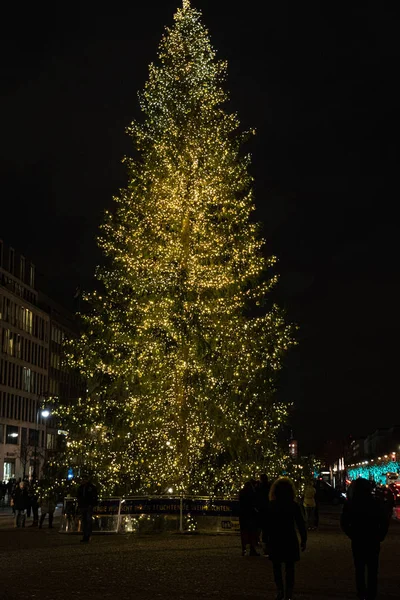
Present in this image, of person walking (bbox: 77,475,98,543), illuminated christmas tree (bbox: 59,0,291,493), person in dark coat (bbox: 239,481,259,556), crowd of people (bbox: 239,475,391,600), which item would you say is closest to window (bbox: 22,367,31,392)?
illuminated christmas tree (bbox: 59,0,291,493)

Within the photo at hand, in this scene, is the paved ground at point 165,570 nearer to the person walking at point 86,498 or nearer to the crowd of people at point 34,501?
the person walking at point 86,498

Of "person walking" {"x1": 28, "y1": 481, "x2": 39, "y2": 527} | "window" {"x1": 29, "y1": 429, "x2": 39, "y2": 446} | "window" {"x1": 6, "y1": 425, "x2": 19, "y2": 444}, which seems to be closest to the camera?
"person walking" {"x1": 28, "y1": 481, "x2": 39, "y2": 527}

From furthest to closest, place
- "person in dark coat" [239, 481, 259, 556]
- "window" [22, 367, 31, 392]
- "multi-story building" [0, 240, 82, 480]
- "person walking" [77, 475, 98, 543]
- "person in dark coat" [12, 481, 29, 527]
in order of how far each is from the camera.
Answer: "window" [22, 367, 31, 392] < "multi-story building" [0, 240, 82, 480] < "person in dark coat" [12, 481, 29, 527] < "person walking" [77, 475, 98, 543] < "person in dark coat" [239, 481, 259, 556]

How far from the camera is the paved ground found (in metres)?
14.9

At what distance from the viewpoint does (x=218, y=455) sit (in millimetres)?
34156

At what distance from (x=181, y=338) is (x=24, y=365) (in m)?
71.4

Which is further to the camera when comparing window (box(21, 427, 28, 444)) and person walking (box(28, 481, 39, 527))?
window (box(21, 427, 28, 444))

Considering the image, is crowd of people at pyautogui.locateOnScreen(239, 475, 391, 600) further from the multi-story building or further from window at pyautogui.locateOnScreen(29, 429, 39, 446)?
window at pyautogui.locateOnScreen(29, 429, 39, 446)

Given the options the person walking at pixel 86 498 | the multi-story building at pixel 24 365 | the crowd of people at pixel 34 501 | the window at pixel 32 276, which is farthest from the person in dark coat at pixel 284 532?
the window at pixel 32 276

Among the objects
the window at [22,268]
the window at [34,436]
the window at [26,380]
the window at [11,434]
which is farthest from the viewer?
the window at [22,268]

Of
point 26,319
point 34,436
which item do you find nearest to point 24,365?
point 26,319

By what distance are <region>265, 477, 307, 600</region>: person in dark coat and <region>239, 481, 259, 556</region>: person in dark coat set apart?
10130mm

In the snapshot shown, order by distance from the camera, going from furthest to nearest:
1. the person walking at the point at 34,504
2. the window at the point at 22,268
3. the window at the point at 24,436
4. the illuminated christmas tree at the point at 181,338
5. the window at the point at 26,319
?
the window at the point at 22,268 → the window at the point at 26,319 → the window at the point at 24,436 → the person walking at the point at 34,504 → the illuminated christmas tree at the point at 181,338

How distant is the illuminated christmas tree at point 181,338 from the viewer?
33.7m
